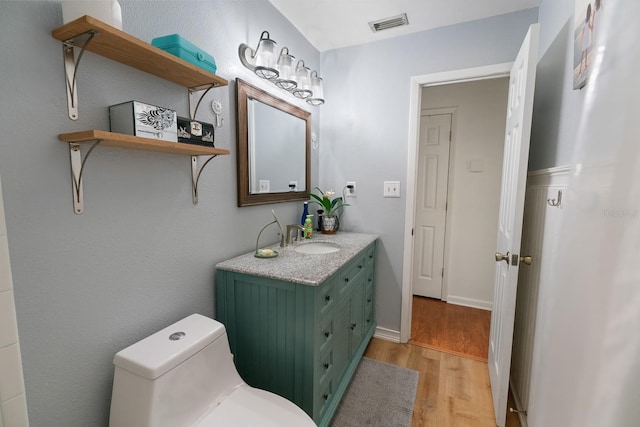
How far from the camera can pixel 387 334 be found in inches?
92.0

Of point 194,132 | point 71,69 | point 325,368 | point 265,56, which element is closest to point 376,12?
point 265,56

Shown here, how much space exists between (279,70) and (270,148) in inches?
17.9

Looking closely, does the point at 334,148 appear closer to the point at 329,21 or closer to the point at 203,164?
the point at 329,21

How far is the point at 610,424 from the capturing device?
1.46 feet

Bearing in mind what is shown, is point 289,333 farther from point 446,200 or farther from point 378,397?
point 446,200

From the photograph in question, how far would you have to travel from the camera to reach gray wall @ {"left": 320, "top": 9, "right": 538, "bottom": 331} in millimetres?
1997

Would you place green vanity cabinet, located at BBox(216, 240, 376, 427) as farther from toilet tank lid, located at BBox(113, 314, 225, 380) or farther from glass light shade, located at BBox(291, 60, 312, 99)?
glass light shade, located at BBox(291, 60, 312, 99)

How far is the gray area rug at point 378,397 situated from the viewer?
1.52 meters

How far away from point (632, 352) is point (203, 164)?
4.67ft

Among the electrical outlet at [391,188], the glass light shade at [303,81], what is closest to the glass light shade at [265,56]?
the glass light shade at [303,81]

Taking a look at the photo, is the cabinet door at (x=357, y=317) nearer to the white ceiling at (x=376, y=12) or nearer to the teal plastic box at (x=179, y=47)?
the teal plastic box at (x=179, y=47)

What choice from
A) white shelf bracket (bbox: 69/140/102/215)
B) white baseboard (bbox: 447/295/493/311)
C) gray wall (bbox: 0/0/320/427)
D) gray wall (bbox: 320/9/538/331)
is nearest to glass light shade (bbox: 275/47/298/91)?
gray wall (bbox: 0/0/320/427)

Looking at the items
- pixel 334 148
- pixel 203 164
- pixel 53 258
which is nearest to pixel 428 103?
pixel 334 148

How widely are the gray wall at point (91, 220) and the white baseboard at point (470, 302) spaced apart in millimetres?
2553
